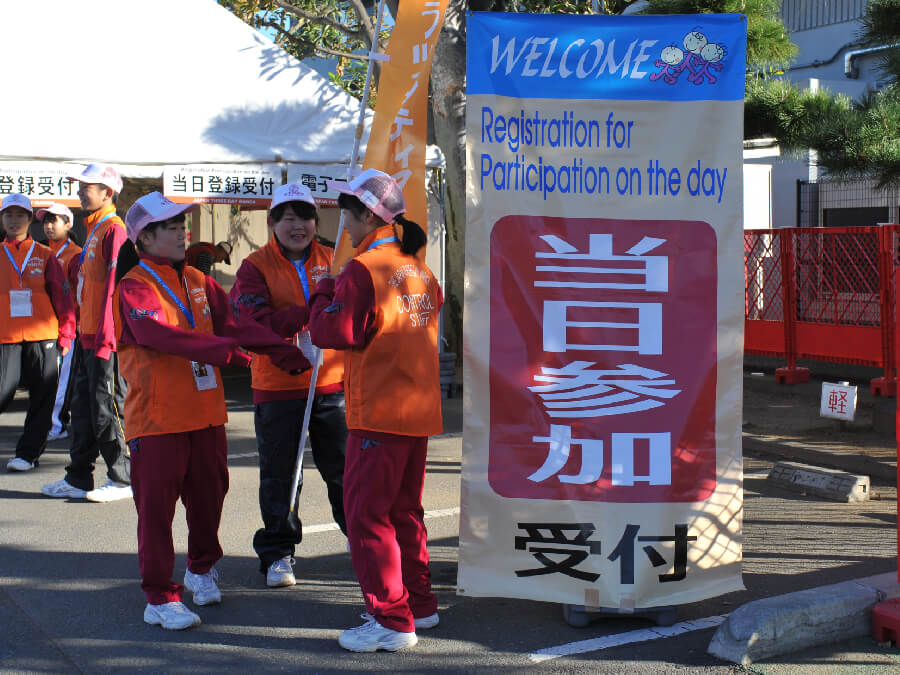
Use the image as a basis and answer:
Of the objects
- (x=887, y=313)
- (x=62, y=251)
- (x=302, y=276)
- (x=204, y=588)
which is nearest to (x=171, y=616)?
(x=204, y=588)

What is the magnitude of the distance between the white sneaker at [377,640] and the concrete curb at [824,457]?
14.5 feet

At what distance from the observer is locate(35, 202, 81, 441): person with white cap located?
8445mm

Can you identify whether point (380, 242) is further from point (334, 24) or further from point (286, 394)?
point (334, 24)

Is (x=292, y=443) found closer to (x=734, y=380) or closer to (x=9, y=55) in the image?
(x=734, y=380)

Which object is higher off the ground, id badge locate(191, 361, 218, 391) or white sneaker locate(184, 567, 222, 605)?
id badge locate(191, 361, 218, 391)

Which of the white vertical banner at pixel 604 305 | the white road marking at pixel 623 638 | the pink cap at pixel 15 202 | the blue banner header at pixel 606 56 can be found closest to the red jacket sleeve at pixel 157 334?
the white vertical banner at pixel 604 305

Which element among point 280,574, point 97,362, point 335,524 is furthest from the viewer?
point 97,362

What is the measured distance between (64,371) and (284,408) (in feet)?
15.4

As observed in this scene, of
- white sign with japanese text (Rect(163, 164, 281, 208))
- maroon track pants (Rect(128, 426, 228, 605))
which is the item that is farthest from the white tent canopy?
maroon track pants (Rect(128, 426, 228, 605))

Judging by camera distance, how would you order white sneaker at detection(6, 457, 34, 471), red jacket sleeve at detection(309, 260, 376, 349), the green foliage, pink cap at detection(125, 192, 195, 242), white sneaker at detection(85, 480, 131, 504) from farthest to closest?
the green foliage, white sneaker at detection(6, 457, 34, 471), white sneaker at detection(85, 480, 131, 504), pink cap at detection(125, 192, 195, 242), red jacket sleeve at detection(309, 260, 376, 349)

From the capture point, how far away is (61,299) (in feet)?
26.3

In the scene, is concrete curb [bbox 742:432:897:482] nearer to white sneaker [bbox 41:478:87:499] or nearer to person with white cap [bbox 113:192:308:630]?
person with white cap [bbox 113:192:308:630]

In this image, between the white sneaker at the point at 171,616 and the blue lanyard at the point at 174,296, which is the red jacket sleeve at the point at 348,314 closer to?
the blue lanyard at the point at 174,296

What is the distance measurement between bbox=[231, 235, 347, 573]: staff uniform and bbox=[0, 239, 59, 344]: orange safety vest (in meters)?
3.56
